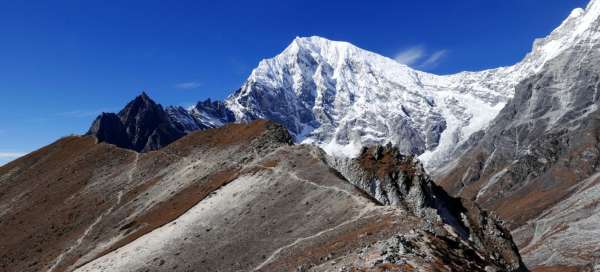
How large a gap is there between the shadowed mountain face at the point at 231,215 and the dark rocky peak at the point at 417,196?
0.22 meters

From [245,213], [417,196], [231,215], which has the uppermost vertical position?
[231,215]

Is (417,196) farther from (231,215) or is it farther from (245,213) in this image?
(231,215)

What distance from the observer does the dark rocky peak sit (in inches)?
2670

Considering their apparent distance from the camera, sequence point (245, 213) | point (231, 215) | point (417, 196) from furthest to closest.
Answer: point (417, 196)
point (231, 215)
point (245, 213)

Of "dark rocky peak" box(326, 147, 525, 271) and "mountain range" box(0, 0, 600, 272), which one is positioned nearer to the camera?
"mountain range" box(0, 0, 600, 272)

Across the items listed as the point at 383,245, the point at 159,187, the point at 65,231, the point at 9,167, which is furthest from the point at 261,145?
the point at 9,167

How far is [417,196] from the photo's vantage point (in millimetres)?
68312

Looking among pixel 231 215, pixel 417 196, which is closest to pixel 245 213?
pixel 231 215

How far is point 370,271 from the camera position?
97.8 ft

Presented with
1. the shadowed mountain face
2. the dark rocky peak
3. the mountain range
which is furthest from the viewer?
the dark rocky peak

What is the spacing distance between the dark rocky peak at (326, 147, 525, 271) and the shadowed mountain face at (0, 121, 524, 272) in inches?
8.7

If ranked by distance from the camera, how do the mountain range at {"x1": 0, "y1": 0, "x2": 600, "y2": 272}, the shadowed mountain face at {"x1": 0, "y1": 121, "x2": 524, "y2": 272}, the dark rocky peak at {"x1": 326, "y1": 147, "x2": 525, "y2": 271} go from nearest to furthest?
the shadowed mountain face at {"x1": 0, "y1": 121, "x2": 524, "y2": 272} → the mountain range at {"x1": 0, "y1": 0, "x2": 600, "y2": 272} → the dark rocky peak at {"x1": 326, "y1": 147, "x2": 525, "y2": 271}

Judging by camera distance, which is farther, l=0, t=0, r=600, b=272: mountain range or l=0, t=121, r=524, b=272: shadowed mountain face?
l=0, t=0, r=600, b=272: mountain range

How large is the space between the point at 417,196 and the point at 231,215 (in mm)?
22090
